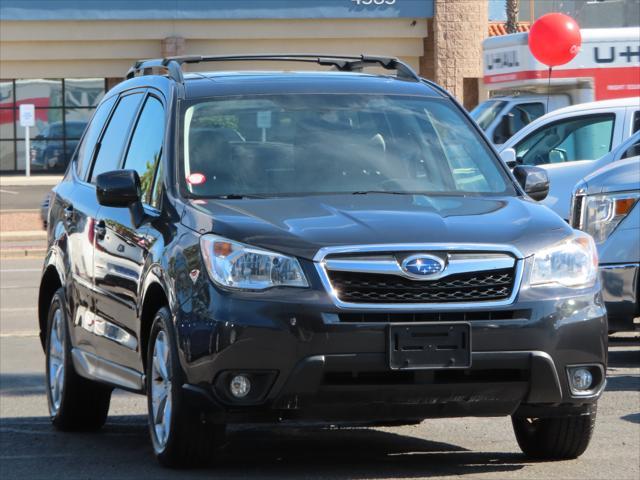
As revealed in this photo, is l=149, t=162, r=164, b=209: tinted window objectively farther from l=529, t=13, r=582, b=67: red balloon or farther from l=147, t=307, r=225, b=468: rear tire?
l=529, t=13, r=582, b=67: red balloon

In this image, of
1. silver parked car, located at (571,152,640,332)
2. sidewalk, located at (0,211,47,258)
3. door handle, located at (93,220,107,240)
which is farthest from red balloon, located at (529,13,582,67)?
door handle, located at (93,220,107,240)

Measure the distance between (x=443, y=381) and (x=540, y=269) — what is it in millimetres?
620

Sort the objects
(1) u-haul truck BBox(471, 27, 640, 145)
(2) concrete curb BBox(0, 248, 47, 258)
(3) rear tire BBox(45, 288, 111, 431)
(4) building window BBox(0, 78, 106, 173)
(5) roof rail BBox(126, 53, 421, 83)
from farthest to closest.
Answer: (4) building window BBox(0, 78, 106, 173), (2) concrete curb BBox(0, 248, 47, 258), (1) u-haul truck BBox(471, 27, 640, 145), (3) rear tire BBox(45, 288, 111, 431), (5) roof rail BBox(126, 53, 421, 83)

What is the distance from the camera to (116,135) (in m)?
8.30

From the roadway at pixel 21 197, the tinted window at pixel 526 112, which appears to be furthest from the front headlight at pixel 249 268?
the roadway at pixel 21 197

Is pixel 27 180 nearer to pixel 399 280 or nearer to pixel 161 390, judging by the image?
pixel 161 390

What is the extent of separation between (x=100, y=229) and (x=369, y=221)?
186 cm

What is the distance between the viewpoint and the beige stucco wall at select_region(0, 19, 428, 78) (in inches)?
1842

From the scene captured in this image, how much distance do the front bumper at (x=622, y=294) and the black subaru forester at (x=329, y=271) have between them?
2816 mm

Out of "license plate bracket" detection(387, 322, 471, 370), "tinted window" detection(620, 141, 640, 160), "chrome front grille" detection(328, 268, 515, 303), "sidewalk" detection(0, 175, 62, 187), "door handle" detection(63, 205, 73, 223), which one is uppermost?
A: "tinted window" detection(620, 141, 640, 160)

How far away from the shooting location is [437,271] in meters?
6.10

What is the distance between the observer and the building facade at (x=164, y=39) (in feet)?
153

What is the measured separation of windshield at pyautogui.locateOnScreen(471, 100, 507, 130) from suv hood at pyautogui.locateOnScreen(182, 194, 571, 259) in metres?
12.9

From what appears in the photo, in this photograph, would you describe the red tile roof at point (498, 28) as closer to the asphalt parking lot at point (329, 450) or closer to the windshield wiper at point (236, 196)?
the asphalt parking lot at point (329, 450)
